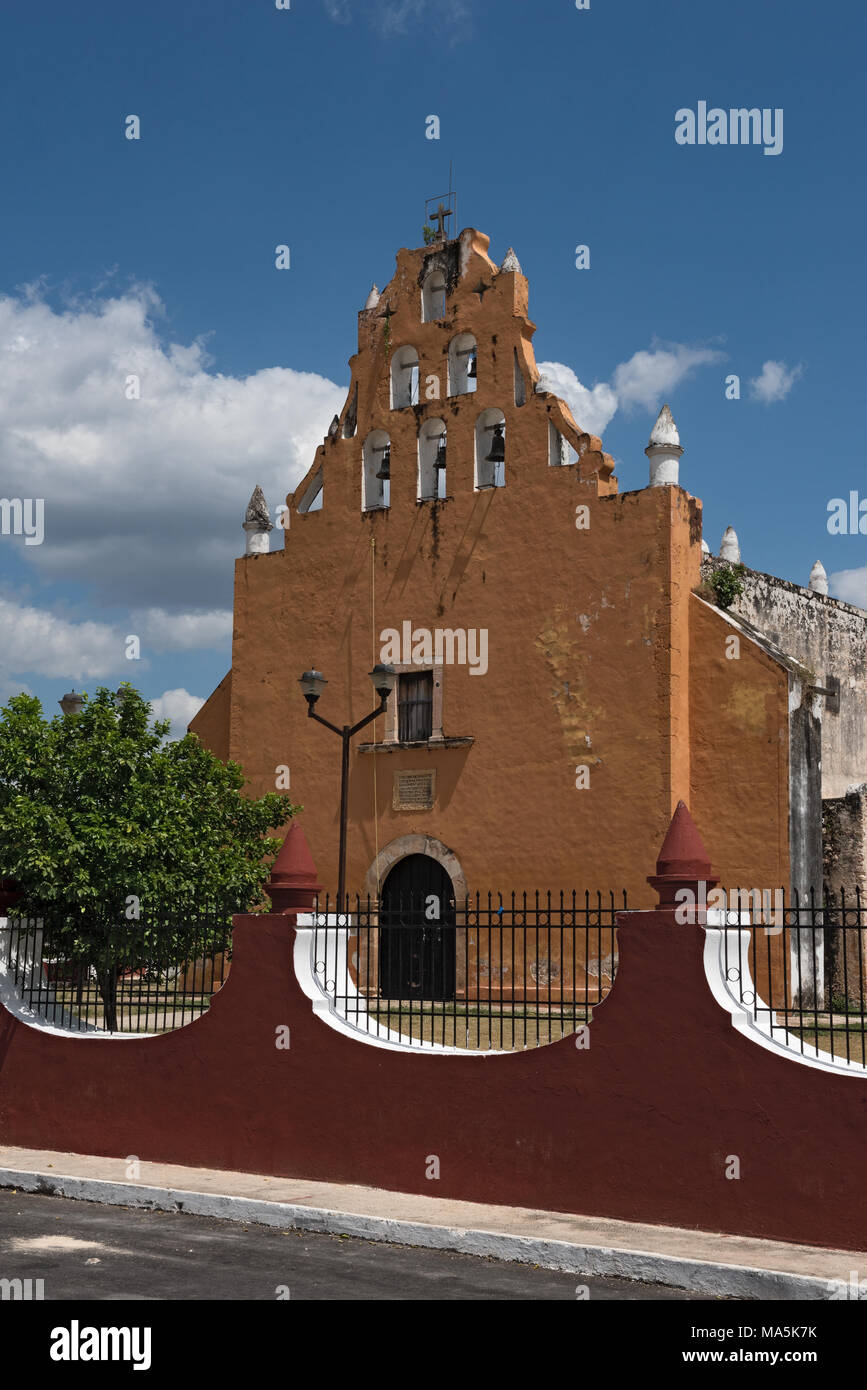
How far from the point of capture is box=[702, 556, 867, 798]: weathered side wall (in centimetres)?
1977

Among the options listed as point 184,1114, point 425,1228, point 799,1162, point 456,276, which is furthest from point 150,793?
point 456,276

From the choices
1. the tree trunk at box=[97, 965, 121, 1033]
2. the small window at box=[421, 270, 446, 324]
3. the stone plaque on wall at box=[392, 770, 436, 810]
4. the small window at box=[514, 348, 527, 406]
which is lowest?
the tree trunk at box=[97, 965, 121, 1033]

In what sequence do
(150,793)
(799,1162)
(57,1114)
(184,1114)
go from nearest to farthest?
(799,1162) < (184,1114) < (57,1114) < (150,793)

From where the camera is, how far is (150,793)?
12.9 m

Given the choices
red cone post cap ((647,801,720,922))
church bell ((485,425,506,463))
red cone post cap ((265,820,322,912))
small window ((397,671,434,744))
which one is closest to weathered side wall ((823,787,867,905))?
small window ((397,671,434,744))

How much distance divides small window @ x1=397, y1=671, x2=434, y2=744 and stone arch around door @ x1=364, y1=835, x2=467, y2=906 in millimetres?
1389

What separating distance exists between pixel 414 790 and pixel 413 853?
0.87 m

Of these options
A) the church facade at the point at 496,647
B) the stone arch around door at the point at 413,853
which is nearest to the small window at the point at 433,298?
the church facade at the point at 496,647

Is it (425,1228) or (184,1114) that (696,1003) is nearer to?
(425,1228)

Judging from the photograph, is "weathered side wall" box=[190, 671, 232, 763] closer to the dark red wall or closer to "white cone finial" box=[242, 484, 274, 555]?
"white cone finial" box=[242, 484, 274, 555]

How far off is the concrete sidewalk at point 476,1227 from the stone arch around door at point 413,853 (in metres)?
9.44

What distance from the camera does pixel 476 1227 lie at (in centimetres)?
770

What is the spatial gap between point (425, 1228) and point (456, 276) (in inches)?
610

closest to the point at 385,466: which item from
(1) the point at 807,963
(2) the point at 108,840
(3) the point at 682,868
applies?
(1) the point at 807,963
